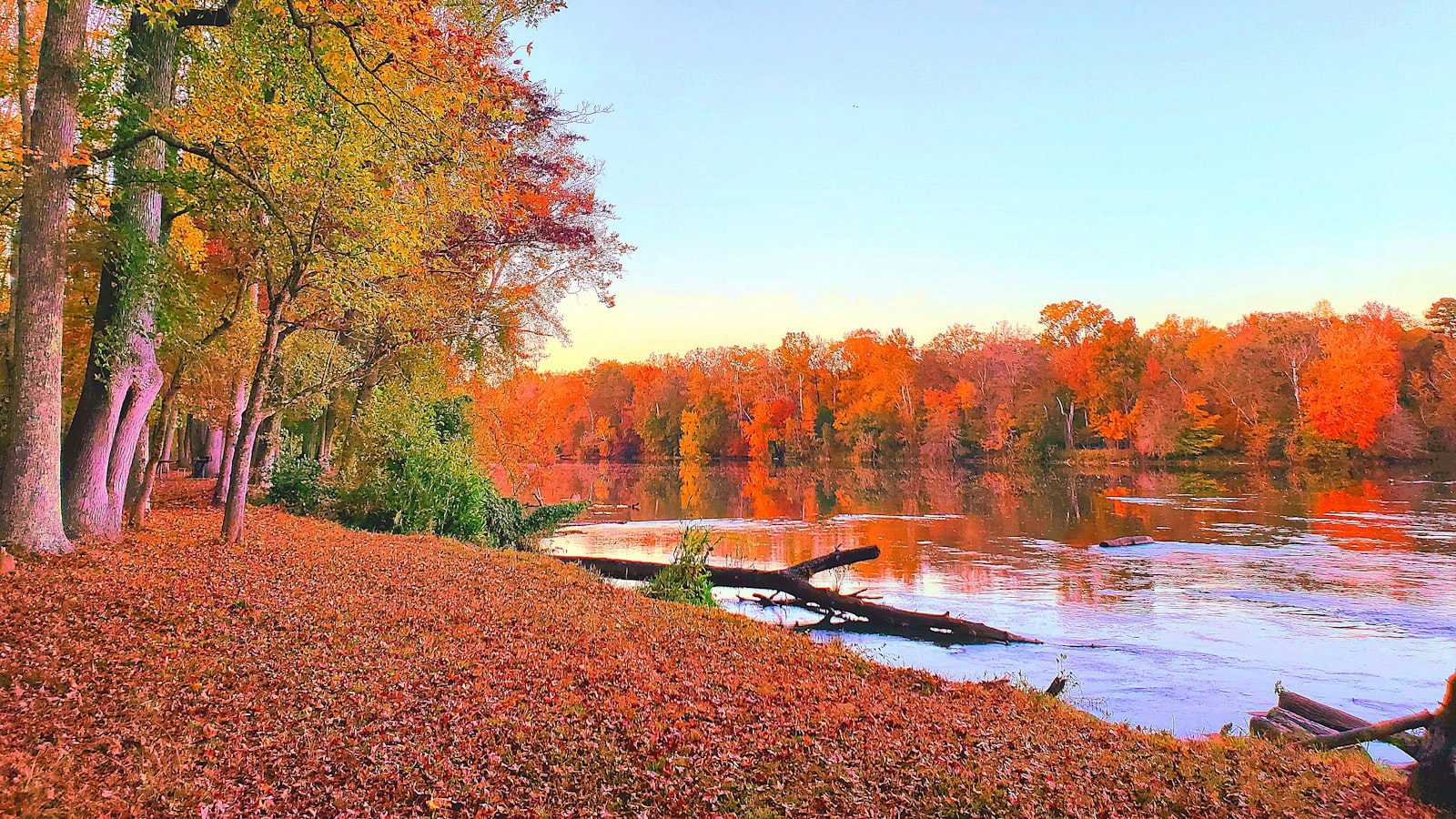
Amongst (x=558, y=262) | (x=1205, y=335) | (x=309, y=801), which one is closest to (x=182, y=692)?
(x=309, y=801)

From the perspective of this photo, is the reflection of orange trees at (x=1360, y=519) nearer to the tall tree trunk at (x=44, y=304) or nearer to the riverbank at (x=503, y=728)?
the riverbank at (x=503, y=728)

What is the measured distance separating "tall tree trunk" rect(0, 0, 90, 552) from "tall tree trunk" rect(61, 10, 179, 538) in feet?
2.64

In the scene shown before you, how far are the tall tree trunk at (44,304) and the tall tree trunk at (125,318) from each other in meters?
0.80

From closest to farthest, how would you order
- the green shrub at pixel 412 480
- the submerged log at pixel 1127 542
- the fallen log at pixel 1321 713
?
the fallen log at pixel 1321 713, the green shrub at pixel 412 480, the submerged log at pixel 1127 542

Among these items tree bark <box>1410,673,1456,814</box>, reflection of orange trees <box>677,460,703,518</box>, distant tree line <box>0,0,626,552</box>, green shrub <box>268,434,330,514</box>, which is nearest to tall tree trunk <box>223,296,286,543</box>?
distant tree line <box>0,0,626,552</box>

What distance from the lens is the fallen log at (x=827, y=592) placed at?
11219 millimetres

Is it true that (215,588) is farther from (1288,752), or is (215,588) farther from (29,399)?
(1288,752)

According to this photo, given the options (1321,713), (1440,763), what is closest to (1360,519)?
(1321,713)

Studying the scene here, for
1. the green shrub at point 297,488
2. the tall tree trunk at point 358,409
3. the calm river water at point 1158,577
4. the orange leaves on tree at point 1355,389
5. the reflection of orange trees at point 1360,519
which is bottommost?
the calm river water at point 1158,577

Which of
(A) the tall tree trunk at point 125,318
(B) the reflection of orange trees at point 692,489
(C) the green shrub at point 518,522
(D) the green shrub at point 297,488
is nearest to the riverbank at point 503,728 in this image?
(A) the tall tree trunk at point 125,318

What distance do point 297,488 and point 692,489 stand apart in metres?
29.8

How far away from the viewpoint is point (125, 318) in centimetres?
960

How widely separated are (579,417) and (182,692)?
90946 millimetres

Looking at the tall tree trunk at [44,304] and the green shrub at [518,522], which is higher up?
the tall tree trunk at [44,304]
